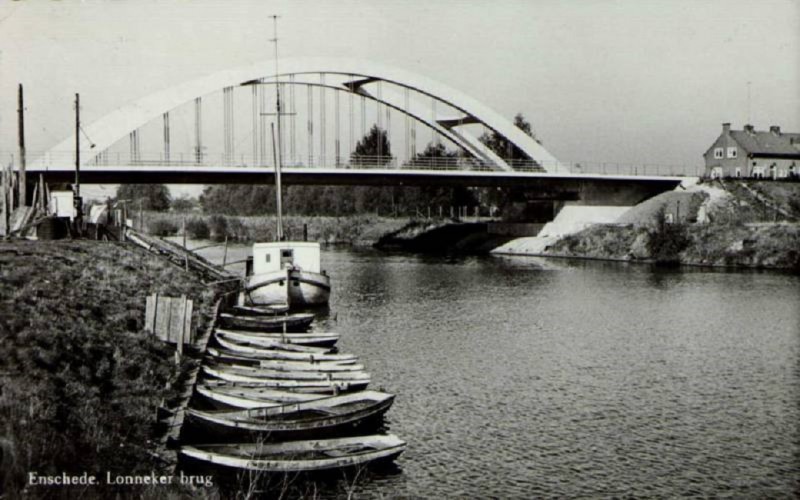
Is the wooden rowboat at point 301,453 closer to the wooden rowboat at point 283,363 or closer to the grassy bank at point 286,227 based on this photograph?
the wooden rowboat at point 283,363

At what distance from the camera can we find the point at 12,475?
23.7 ft

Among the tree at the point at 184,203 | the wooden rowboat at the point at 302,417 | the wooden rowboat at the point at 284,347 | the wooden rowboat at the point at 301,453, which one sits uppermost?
the tree at the point at 184,203

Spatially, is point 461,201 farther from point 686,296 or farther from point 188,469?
point 188,469

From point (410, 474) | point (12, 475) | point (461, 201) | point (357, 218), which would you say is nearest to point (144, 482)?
point (12, 475)

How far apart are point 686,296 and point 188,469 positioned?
1043 inches

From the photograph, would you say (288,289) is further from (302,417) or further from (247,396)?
(302,417)

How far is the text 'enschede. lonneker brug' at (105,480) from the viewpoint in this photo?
7.30m

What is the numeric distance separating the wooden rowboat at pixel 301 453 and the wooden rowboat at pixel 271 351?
15.9 ft

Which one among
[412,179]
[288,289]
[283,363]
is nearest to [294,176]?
[412,179]

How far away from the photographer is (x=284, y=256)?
1190 inches

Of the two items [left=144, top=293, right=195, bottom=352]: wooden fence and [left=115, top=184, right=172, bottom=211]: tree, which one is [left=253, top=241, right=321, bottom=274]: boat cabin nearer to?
[left=144, top=293, right=195, bottom=352]: wooden fence

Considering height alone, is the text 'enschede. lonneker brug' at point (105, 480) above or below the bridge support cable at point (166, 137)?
below

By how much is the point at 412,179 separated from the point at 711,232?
19038 millimetres

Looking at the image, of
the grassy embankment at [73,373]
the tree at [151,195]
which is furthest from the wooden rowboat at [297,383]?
the tree at [151,195]
